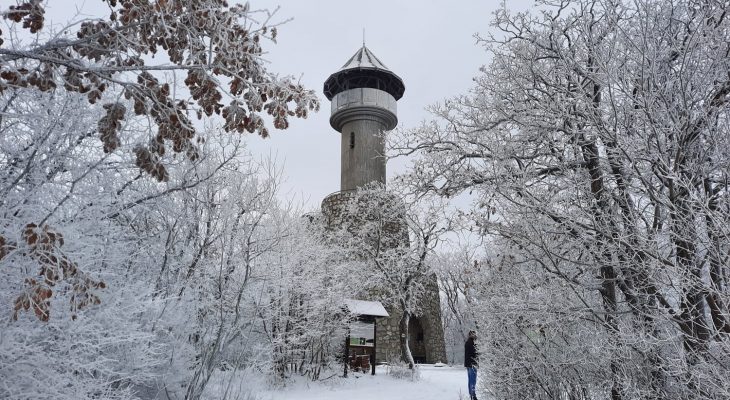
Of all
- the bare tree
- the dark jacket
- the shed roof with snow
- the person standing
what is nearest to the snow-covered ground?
the person standing

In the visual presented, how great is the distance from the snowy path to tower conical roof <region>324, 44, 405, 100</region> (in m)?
15.9

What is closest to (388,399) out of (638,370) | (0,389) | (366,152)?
(638,370)

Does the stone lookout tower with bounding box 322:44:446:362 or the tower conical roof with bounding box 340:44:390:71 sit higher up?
the tower conical roof with bounding box 340:44:390:71

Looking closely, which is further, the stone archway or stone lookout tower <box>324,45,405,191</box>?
the stone archway

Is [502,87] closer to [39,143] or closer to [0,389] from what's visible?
[39,143]

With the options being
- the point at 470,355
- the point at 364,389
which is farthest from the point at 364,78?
the point at 470,355

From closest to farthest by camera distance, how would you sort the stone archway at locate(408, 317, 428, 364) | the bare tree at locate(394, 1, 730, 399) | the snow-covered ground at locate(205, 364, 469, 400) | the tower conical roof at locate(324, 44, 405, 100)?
1. the bare tree at locate(394, 1, 730, 399)
2. the snow-covered ground at locate(205, 364, 469, 400)
3. the stone archway at locate(408, 317, 428, 364)
4. the tower conical roof at locate(324, 44, 405, 100)

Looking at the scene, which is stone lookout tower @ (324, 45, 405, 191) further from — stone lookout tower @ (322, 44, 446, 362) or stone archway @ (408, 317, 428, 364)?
stone archway @ (408, 317, 428, 364)

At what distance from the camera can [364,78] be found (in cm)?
2473

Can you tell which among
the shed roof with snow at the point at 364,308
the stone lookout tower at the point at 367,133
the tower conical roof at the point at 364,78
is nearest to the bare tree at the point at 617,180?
the shed roof with snow at the point at 364,308

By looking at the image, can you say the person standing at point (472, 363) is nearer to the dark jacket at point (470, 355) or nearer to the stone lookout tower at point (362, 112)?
the dark jacket at point (470, 355)

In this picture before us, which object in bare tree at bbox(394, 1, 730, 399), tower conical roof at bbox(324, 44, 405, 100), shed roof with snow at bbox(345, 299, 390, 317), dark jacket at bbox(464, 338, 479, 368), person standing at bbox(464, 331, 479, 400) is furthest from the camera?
tower conical roof at bbox(324, 44, 405, 100)

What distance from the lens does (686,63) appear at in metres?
3.78

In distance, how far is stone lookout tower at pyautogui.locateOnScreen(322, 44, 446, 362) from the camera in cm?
2269
